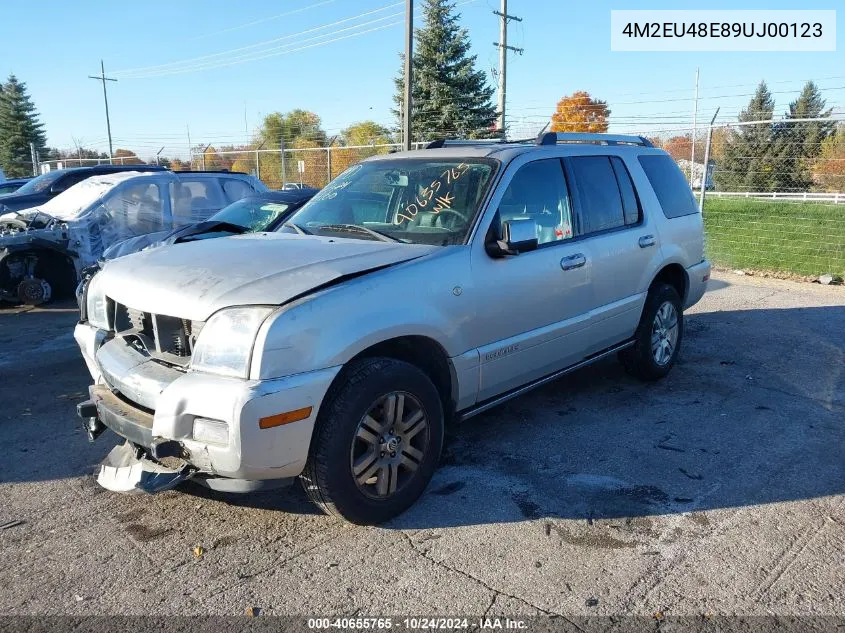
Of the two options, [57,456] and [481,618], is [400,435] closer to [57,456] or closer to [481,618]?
[481,618]

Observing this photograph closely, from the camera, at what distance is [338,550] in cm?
325

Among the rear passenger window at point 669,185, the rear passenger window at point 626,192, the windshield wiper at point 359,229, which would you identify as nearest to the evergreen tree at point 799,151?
the rear passenger window at point 669,185

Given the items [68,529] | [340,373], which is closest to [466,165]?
[340,373]

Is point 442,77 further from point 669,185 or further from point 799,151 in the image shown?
point 669,185

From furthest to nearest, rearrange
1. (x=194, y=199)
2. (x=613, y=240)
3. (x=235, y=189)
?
(x=235, y=189) → (x=194, y=199) → (x=613, y=240)

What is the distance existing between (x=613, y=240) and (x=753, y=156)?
13042mm

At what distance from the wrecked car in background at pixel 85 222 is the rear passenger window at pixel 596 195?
7056 millimetres

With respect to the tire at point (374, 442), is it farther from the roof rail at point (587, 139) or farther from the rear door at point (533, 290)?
the roof rail at point (587, 139)

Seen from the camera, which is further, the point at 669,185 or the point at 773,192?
the point at 773,192

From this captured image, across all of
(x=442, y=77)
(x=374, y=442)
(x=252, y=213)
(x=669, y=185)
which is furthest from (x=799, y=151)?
(x=442, y=77)

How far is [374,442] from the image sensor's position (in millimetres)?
3350

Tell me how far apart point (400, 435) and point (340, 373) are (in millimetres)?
497

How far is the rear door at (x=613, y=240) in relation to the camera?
15.8 feet

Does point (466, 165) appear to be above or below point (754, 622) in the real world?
above
